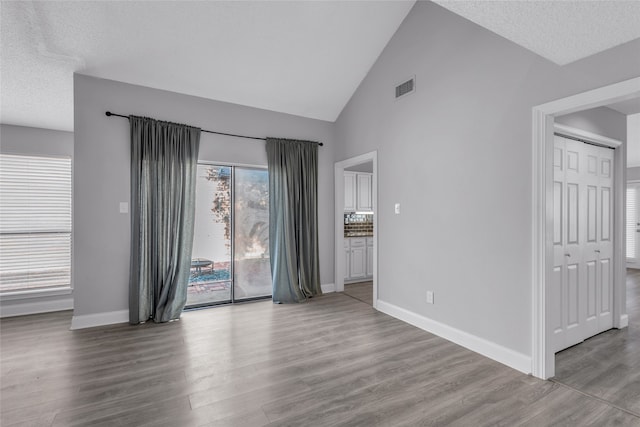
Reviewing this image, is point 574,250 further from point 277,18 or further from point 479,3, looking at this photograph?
point 277,18

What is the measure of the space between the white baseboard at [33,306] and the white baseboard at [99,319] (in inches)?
46.4

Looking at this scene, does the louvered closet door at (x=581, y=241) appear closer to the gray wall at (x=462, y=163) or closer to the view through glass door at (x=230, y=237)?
the gray wall at (x=462, y=163)

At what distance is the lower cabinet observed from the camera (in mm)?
6113

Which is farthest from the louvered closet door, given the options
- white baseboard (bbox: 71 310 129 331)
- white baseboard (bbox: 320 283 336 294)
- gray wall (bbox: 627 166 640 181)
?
gray wall (bbox: 627 166 640 181)

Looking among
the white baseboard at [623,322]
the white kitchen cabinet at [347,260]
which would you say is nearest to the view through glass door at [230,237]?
the white kitchen cabinet at [347,260]

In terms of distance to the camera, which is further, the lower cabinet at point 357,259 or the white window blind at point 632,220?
the white window blind at point 632,220

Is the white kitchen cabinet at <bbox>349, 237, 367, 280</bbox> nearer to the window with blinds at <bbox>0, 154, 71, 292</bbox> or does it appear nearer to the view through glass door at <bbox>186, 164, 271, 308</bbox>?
the view through glass door at <bbox>186, 164, 271, 308</bbox>

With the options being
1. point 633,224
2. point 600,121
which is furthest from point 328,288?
point 633,224

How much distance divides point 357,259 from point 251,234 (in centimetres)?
238

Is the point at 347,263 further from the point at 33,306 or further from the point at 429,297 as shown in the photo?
the point at 33,306

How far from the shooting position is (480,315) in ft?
9.96

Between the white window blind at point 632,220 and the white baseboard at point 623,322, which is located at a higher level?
the white window blind at point 632,220

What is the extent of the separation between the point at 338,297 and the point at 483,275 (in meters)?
2.57

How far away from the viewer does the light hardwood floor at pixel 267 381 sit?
205 centimetres
